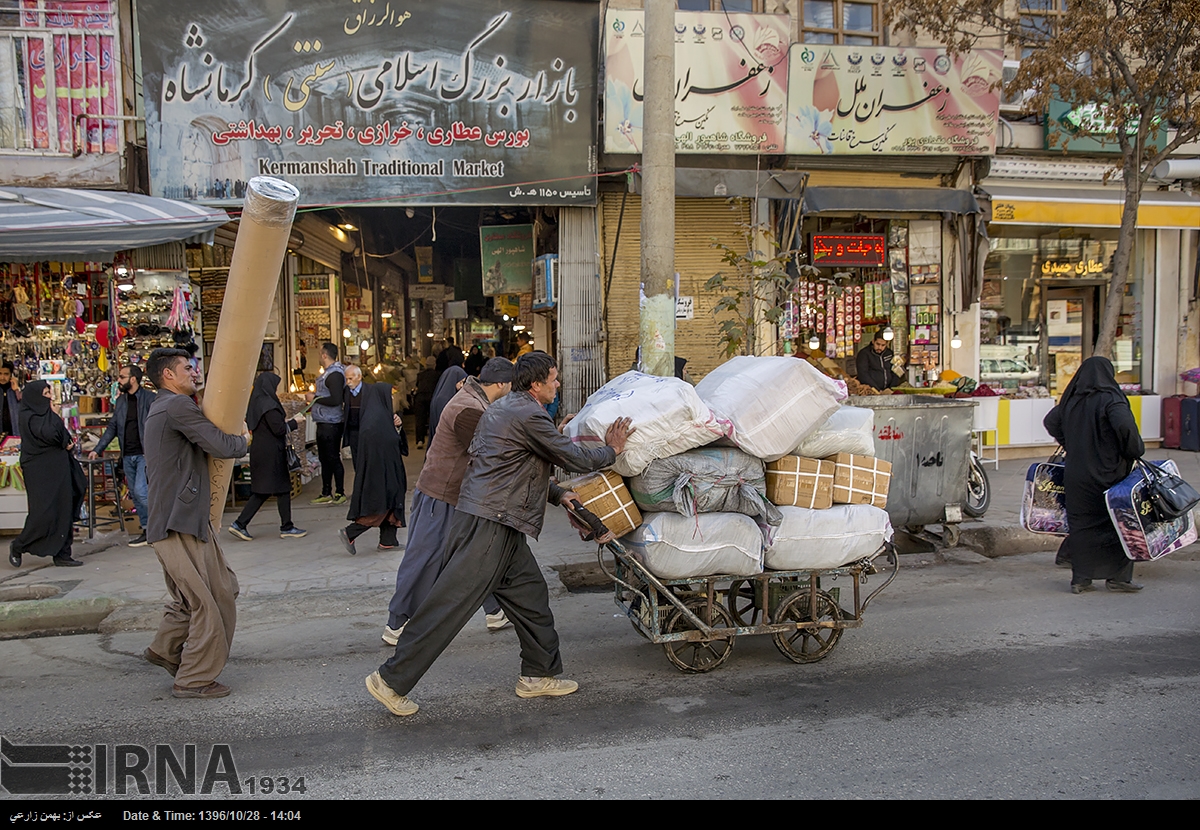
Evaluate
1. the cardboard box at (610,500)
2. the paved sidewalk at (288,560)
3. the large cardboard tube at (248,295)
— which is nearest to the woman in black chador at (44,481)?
the paved sidewalk at (288,560)

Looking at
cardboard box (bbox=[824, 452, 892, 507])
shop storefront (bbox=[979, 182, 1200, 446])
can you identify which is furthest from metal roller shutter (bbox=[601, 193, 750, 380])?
cardboard box (bbox=[824, 452, 892, 507])

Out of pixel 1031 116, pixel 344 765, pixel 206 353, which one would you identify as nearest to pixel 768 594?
pixel 344 765

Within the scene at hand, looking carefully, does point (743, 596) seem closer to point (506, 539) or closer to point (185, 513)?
point (506, 539)

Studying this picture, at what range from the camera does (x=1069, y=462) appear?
6.76 metres

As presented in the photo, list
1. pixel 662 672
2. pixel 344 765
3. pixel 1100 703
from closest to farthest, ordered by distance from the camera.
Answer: pixel 344 765
pixel 1100 703
pixel 662 672

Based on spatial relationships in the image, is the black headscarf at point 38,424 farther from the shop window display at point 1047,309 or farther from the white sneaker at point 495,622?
the shop window display at point 1047,309

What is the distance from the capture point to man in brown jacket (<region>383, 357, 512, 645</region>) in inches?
196

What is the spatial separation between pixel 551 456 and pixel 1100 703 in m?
2.98

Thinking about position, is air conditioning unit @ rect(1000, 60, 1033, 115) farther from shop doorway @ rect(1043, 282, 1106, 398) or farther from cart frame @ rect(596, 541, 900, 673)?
cart frame @ rect(596, 541, 900, 673)

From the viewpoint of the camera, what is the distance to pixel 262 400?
8.70 metres

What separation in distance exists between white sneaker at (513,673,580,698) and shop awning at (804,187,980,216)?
25.9ft

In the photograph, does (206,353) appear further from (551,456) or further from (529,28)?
(551,456)

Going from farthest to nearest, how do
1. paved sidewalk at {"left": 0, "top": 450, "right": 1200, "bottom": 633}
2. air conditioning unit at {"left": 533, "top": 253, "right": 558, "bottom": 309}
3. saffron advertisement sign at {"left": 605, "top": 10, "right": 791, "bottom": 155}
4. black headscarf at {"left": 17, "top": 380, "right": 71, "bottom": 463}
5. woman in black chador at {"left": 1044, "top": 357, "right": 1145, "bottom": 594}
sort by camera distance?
air conditioning unit at {"left": 533, "top": 253, "right": 558, "bottom": 309} → saffron advertisement sign at {"left": 605, "top": 10, "right": 791, "bottom": 155} → black headscarf at {"left": 17, "top": 380, "right": 71, "bottom": 463} → paved sidewalk at {"left": 0, "top": 450, "right": 1200, "bottom": 633} → woman in black chador at {"left": 1044, "top": 357, "right": 1145, "bottom": 594}

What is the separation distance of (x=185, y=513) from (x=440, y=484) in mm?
1363
